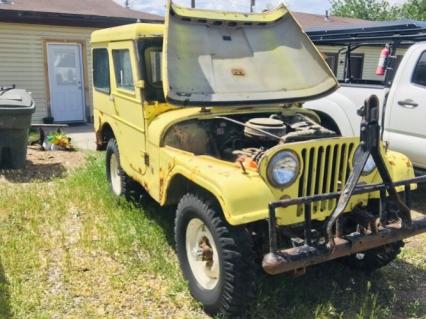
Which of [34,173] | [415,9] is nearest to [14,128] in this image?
[34,173]

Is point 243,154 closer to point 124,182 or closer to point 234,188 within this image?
point 234,188

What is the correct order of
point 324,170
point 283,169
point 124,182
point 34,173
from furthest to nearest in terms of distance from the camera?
point 34,173, point 124,182, point 324,170, point 283,169

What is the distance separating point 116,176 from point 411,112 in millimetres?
3651

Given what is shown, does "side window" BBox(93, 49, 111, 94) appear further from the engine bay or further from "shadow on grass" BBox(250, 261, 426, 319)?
"shadow on grass" BBox(250, 261, 426, 319)

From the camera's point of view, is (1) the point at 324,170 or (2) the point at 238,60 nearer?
(1) the point at 324,170

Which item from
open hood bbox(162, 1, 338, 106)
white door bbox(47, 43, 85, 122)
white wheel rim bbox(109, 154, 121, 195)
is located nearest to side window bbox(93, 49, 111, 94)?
white wheel rim bbox(109, 154, 121, 195)

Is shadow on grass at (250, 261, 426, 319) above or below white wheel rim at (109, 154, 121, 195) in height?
below

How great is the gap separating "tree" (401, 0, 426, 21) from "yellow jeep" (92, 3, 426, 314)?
30885 mm

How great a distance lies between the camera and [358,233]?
301 cm

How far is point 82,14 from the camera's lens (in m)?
11.9

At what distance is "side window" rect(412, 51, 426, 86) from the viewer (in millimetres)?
5457

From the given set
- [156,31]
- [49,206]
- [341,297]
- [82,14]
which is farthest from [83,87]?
[341,297]

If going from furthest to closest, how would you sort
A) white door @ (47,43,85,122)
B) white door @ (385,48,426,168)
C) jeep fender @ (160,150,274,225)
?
white door @ (47,43,85,122), white door @ (385,48,426,168), jeep fender @ (160,150,274,225)

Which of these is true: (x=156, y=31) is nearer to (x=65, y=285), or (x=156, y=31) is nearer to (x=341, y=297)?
(x=65, y=285)
